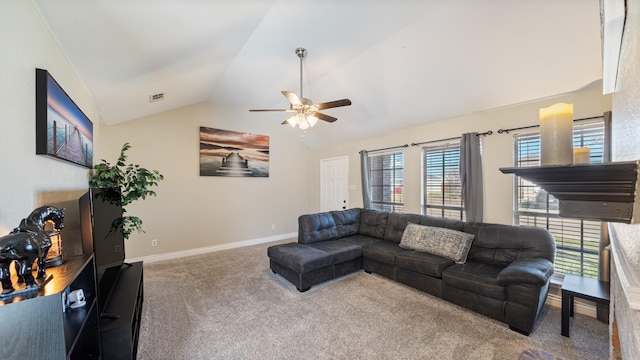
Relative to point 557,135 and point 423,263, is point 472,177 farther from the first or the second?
point 557,135

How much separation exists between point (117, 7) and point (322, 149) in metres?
4.88

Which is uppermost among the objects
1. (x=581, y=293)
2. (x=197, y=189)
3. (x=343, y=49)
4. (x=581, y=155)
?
(x=343, y=49)

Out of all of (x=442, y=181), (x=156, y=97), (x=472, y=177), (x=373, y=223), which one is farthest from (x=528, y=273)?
(x=156, y=97)

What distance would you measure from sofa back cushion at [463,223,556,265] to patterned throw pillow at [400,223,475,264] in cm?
14

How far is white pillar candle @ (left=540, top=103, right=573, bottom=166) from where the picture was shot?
0.65 meters

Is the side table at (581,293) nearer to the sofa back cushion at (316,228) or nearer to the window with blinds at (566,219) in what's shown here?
the window with blinds at (566,219)

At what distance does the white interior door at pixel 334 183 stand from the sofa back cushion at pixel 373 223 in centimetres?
105

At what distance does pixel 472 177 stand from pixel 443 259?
132cm

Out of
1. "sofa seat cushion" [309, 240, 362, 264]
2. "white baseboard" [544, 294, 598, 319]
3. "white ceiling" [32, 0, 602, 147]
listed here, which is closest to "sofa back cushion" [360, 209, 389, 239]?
"sofa seat cushion" [309, 240, 362, 264]

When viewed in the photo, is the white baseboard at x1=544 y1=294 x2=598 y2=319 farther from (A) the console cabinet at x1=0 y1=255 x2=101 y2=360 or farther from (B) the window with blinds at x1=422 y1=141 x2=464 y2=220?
(A) the console cabinet at x1=0 y1=255 x2=101 y2=360

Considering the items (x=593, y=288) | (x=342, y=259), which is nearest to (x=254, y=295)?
(x=342, y=259)

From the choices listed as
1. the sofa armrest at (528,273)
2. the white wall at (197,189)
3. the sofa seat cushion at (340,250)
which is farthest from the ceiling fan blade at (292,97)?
the white wall at (197,189)

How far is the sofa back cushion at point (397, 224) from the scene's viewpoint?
3.88m

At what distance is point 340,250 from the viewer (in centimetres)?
351
